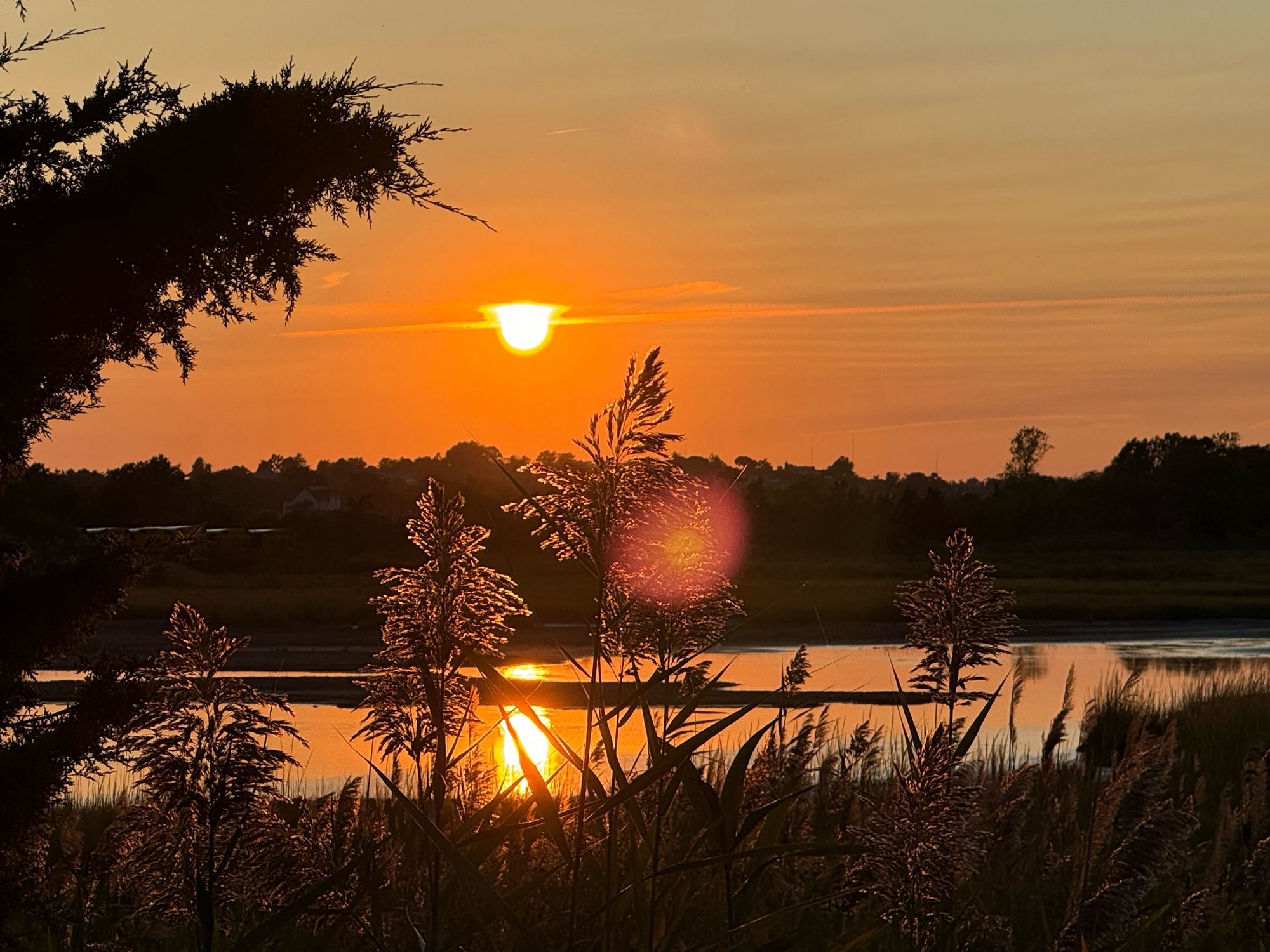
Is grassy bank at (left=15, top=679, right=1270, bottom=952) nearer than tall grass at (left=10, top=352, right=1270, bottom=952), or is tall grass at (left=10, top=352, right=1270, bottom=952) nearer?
tall grass at (left=10, top=352, right=1270, bottom=952)

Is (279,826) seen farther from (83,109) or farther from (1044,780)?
(1044,780)

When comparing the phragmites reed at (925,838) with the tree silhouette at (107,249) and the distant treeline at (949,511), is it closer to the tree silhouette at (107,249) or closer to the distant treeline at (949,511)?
the tree silhouette at (107,249)

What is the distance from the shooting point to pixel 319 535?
70.1 meters

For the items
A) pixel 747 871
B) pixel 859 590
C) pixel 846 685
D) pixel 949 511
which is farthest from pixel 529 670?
pixel 949 511

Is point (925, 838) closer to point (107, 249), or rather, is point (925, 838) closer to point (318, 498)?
point (107, 249)

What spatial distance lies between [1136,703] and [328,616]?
3096 centimetres

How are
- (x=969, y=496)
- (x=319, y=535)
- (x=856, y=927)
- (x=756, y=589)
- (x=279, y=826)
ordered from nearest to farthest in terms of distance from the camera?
(x=279, y=826)
(x=856, y=927)
(x=756, y=589)
(x=319, y=535)
(x=969, y=496)

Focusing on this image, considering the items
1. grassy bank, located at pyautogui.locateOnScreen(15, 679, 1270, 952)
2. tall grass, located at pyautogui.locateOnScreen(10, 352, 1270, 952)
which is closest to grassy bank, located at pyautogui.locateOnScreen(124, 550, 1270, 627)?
grassy bank, located at pyautogui.locateOnScreen(15, 679, 1270, 952)

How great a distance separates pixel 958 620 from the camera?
396 centimetres

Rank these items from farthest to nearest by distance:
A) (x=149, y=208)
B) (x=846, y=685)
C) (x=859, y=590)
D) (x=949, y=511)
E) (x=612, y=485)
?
(x=949, y=511) → (x=859, y=590) → (x=846, y=685) → (x=149, y=208) → (x=612, y=485)

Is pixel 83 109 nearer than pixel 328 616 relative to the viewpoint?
Yes

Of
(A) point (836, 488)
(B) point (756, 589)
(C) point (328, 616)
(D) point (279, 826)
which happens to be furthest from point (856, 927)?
(A) point (836, 488)

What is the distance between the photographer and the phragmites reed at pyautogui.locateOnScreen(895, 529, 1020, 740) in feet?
12.9

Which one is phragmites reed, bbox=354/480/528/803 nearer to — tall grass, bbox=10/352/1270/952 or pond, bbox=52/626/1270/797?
tall grass, bbox=10/352/1270/952
